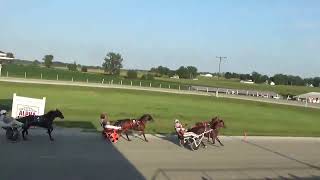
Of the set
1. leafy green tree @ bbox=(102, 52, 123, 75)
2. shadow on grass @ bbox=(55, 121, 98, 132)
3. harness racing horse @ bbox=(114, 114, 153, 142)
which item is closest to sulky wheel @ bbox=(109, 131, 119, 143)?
harness racing horse @ bbox=(114, 114, 153, 142)

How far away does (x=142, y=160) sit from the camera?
59.1 feet

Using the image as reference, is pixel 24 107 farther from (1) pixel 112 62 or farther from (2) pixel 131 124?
(1) pixel 112 62

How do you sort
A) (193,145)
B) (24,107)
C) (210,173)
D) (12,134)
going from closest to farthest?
(210,173), (12,134), (193,145), (24,107)

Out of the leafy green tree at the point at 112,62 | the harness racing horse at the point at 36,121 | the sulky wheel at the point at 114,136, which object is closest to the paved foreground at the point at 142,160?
the sulky wheel at the point at 114,136

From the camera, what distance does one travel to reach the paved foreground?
15.4 m

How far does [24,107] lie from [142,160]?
733cm

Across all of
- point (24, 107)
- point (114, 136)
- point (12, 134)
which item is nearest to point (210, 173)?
point (114, 136)

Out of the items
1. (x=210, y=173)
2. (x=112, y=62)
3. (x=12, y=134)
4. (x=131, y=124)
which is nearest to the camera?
(x=210, y=173)

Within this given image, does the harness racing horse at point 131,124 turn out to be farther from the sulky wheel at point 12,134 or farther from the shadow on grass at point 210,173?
the shadow on grass at point 210,173

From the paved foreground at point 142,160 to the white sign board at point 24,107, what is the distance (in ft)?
3.41

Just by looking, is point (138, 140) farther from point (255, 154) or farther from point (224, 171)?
point (224, 171)

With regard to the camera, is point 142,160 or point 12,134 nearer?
point 142,160

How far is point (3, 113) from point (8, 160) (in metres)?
4.47

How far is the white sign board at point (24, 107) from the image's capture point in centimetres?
2289
